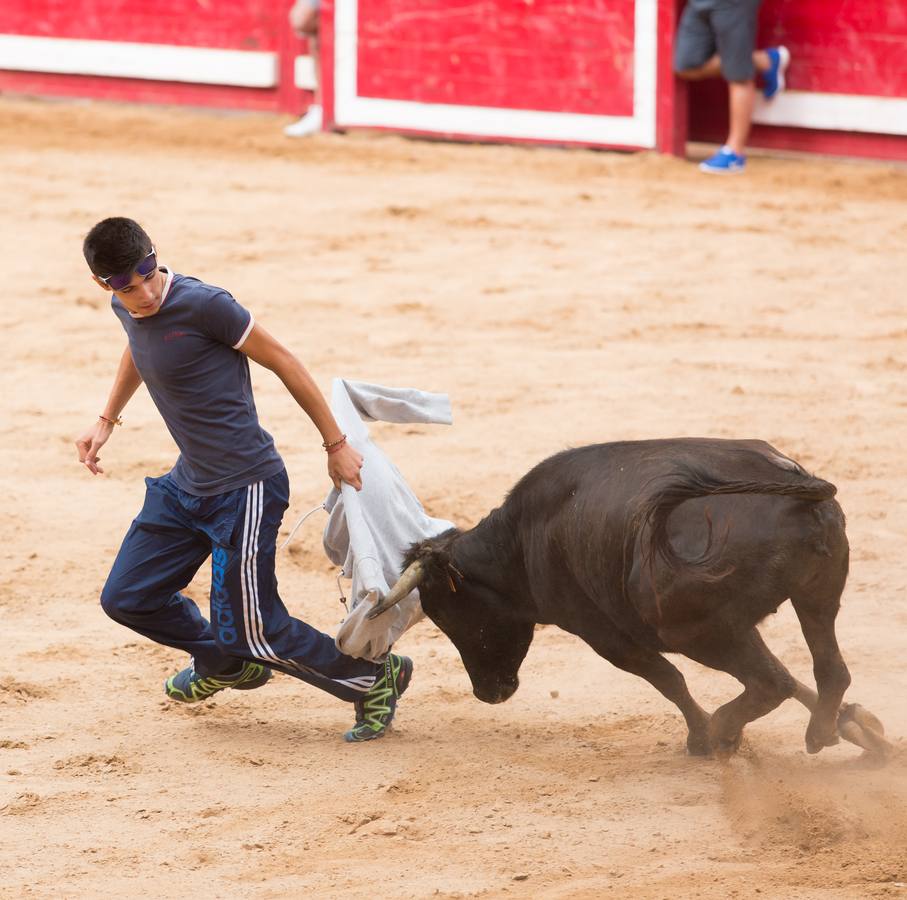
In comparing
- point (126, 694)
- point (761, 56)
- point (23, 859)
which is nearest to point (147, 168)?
point (761, 56)

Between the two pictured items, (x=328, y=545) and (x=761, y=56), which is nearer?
(x=328, y=545)

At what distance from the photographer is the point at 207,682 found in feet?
14.2

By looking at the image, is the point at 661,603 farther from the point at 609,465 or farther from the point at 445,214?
the point at 445,214

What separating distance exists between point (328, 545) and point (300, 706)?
496 millimetres

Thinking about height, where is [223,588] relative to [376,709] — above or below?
above

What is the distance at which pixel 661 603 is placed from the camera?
11.9ft

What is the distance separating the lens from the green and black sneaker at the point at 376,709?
4.27m

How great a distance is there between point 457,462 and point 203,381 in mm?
2444

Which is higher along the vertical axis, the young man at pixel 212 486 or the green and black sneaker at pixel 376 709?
the young man at pixel 212 486

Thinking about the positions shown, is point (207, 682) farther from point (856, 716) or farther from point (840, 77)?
point (840, 77)

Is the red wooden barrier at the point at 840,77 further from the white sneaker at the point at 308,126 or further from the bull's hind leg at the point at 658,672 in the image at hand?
the bull's hind leg at the point at 658,672

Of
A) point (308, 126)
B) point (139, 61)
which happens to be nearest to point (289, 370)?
point (308, 126)

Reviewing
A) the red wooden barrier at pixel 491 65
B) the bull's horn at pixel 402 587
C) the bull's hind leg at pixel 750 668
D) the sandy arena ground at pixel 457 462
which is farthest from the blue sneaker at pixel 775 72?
the bull's hind leg at pixel 750 668

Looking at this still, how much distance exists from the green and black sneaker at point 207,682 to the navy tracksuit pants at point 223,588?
0.05m
